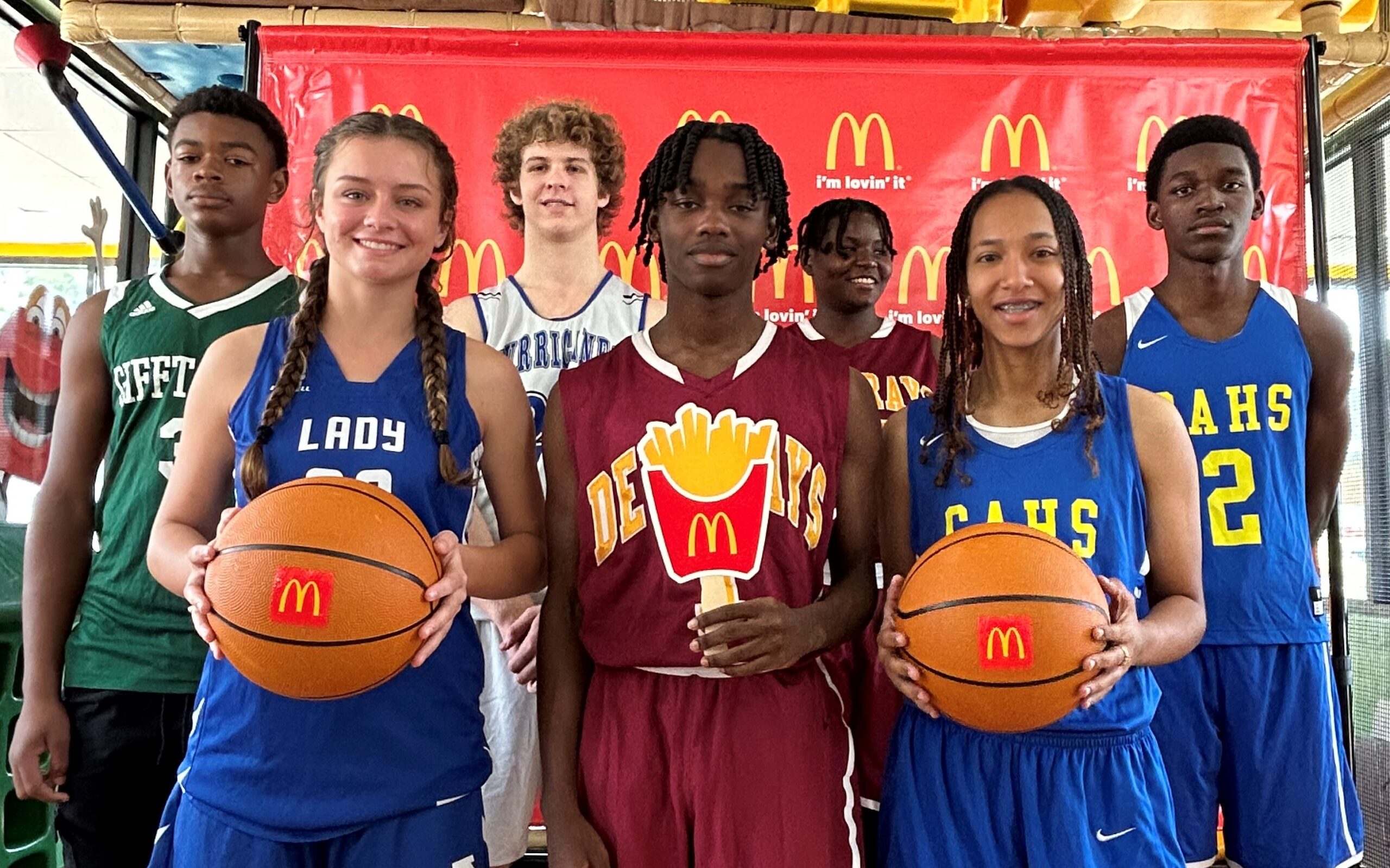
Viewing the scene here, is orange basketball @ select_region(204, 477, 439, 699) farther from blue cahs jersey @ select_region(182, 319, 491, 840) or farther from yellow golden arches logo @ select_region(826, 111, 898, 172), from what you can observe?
yellow golden arches logo @ select_region(826, 111, 898, 172)

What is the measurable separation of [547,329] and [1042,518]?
4.87 feet

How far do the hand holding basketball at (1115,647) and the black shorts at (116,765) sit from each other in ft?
5.83

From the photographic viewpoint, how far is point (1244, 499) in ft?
7.61

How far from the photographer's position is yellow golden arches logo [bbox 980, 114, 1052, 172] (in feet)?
11.4

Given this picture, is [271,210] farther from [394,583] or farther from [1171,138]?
[1171,138]

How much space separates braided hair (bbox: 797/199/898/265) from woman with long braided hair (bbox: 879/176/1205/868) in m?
0.92

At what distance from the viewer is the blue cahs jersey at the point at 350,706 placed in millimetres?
1501

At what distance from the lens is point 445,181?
1.85m

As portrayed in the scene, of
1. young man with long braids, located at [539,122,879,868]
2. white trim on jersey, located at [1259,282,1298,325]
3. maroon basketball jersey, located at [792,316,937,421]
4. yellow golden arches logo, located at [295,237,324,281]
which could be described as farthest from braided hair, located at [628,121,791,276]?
yellow golden arches logo, located at [295,237,324,281]

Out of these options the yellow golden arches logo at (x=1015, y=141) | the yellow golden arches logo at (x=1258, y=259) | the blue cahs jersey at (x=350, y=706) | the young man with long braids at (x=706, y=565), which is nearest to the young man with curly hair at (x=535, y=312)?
the young man with long braids at (x=706, y=565)

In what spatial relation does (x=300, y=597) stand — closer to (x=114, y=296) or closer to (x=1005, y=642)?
(x=1005, y=642)

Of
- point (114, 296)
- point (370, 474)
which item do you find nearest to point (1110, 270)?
point (370, 474)

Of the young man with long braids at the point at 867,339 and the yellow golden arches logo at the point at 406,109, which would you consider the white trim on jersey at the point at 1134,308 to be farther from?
the yellow golden arches logo at the point at 406,109

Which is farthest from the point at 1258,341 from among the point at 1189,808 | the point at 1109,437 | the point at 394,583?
the point at 394,583
